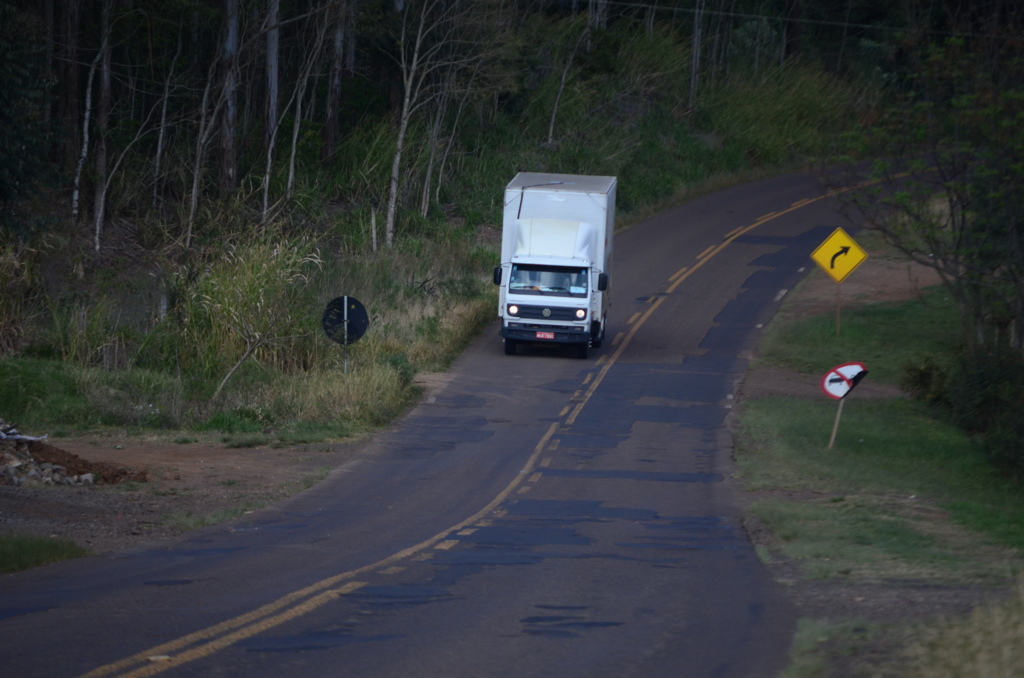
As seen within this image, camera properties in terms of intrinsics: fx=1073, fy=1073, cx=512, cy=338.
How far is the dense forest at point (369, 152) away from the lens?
22734 mm

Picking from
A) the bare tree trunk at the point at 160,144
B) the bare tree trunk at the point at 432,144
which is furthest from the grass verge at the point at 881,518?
the bare tree trunk at the point at 160,144

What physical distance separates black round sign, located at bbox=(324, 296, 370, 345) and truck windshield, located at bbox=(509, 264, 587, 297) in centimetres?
503

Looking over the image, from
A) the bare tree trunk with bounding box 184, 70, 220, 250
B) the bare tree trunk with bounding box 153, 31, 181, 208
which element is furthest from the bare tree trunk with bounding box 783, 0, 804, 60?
the bare tree trunk with bounding box 184, 70, 220, 250

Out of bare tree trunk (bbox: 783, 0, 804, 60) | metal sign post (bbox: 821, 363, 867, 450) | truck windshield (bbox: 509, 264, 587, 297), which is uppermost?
bare tree trunk (bbox: 783, 0, 804, 60)

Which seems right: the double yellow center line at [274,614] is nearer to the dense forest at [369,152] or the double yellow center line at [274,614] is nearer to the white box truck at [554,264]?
the dense forest at [369,152]

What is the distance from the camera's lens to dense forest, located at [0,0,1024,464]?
2273 centimetres

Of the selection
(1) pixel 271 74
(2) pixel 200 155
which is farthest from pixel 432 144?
(2) pixel 200 155

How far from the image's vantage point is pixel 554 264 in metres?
27.0

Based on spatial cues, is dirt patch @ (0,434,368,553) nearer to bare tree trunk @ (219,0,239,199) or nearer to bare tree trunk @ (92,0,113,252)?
bare tree trunk @ (92,0,113,252)

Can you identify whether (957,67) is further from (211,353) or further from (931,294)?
(211,353)

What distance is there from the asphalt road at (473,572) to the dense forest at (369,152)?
4.31 m

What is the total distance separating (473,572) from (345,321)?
13570mm

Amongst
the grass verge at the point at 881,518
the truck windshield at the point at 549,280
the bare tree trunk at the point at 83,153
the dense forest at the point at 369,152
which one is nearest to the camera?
the grass verge at the point at 881,518

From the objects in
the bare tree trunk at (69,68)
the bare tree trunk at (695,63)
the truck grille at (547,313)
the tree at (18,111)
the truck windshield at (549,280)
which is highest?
the bare tree trunk at (695,63)
